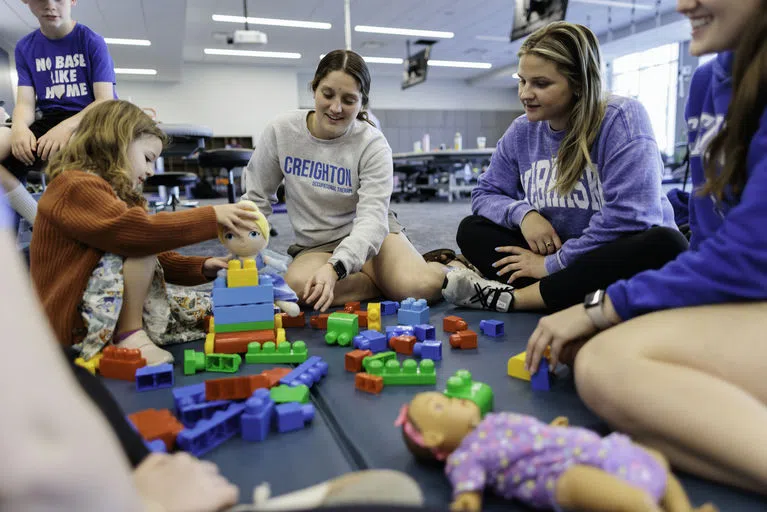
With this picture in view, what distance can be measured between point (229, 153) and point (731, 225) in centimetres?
349

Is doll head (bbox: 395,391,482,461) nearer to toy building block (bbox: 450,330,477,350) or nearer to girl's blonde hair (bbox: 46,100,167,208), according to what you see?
toy building block (bbox: 450,330,477,350)

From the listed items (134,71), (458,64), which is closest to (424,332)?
(134,71)

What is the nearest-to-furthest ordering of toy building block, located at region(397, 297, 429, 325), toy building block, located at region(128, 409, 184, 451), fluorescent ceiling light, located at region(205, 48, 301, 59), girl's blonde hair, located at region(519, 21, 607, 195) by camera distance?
toy building block, located at region(128, 409, 184, 451) → girl's blonde hair, located at region(519, 21, 607, 195) → toy building block, located at region(397, 297, 429, 325) → fluorescent ceiling light, located at region(205, 48, 301, 59)

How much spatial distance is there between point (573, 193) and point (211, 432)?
47.7 inches

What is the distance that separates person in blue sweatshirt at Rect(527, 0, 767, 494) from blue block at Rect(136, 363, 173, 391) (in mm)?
821

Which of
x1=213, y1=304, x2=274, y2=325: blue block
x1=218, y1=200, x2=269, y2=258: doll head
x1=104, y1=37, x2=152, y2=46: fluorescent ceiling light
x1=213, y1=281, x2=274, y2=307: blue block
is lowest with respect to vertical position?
x1=213, y1=304, x2=274, y2=325: blue block

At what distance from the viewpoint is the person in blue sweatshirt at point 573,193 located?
145cm

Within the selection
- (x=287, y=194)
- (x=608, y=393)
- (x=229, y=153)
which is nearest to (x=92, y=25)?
(x=229, y=153)

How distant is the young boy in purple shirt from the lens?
2020 mm

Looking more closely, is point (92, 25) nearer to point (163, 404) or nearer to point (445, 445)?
point (163, 404)

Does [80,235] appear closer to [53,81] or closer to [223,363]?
[223,363]

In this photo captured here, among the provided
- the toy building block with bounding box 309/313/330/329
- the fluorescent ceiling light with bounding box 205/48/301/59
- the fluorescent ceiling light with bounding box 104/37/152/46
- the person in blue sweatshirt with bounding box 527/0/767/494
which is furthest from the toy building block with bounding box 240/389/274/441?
the fluorescent ceiling light with bounding box 205/48/301/59

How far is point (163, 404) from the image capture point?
1.08m

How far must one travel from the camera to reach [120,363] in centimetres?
121
